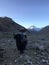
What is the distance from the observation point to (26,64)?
8.84m

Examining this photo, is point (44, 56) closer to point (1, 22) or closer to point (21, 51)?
point (21, 51)

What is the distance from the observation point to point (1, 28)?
49.4 m

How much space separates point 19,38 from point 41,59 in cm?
197

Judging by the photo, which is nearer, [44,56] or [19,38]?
[44,56]

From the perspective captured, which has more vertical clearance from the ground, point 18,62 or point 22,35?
point 22,35

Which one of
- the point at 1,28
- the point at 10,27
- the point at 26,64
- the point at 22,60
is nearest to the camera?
the point at 26,64

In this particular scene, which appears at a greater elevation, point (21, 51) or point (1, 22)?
point (1, 22)

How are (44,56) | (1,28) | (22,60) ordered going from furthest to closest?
(1,28) < (44,56) < (22,60)

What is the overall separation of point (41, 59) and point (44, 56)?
0.66m

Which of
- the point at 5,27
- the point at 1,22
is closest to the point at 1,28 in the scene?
the point at 5,27

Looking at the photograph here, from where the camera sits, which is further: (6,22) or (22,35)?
(6,22)

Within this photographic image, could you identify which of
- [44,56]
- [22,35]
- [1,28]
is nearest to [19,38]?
[22,35]

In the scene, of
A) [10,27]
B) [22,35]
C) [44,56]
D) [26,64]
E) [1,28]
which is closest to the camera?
[26,64]

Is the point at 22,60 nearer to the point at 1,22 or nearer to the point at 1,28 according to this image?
the point at 1,28
